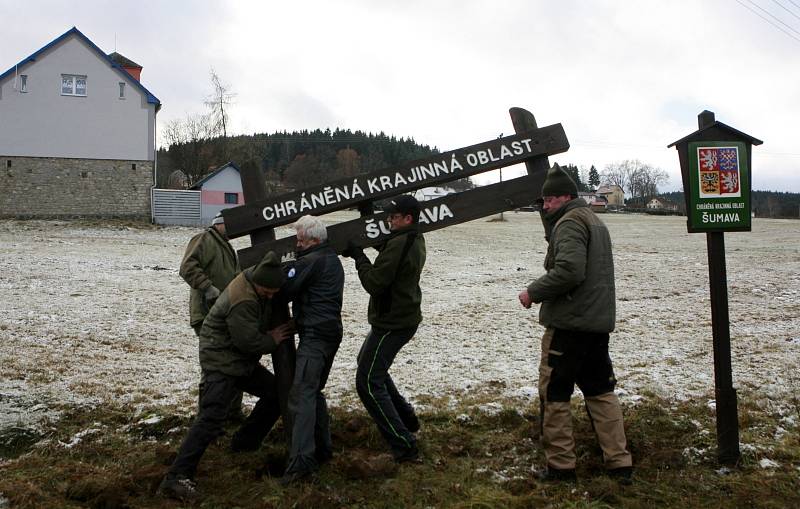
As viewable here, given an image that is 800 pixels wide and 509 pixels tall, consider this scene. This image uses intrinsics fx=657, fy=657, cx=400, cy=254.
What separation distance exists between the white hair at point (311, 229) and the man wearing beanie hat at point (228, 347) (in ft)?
1.06

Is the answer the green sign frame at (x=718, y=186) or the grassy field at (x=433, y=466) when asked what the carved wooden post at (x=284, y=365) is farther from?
the green sign frame at (x=718, y=186)

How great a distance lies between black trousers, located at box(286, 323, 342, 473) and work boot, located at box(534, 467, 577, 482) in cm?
166

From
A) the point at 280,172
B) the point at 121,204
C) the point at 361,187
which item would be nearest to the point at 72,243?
the point at 121,204

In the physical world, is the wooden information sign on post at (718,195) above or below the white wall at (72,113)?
below

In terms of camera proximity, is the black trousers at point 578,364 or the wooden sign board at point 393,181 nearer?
the black trousers at point 578,364

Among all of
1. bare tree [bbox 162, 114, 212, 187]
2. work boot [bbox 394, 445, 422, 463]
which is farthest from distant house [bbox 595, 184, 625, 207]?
work boot [bbox 394, 445, 422, 463]

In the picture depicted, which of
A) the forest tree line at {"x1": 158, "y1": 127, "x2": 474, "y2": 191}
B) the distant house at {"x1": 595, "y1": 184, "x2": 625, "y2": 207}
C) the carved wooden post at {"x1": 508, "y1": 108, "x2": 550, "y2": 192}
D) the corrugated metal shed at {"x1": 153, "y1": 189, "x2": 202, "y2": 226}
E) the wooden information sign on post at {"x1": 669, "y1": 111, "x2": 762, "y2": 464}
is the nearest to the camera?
the wooden information sign on post at {"x1": 669, "y1": 111, "x2": 762, "y2": 464}

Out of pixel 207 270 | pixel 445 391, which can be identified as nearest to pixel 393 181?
pixel 207 270

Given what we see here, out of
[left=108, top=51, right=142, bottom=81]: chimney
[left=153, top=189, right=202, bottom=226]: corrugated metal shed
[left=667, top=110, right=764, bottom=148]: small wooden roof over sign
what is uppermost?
[left=108, top=51, right=142, bottom=81]: chimney

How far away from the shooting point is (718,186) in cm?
512

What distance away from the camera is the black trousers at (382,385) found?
16.7ft

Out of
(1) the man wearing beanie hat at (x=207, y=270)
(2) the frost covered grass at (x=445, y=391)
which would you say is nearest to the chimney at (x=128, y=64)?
(2) the frost covered grass at (x=445, y=391)

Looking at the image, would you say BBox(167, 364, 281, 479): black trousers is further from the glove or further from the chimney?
the chimney

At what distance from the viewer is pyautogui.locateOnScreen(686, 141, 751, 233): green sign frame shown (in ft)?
16.7
